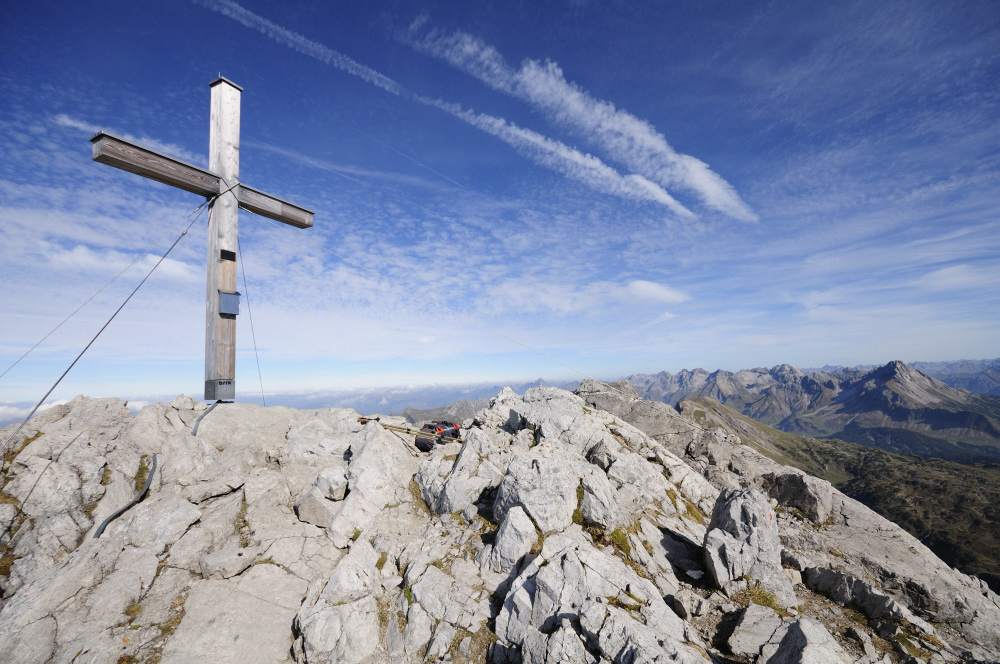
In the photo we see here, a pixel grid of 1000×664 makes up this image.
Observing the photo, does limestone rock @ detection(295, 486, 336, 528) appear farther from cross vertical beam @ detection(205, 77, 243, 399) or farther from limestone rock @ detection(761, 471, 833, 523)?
limestone rock @ detection(761, 471, 833, 523)

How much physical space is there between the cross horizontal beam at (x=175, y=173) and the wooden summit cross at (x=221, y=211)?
0.07ft

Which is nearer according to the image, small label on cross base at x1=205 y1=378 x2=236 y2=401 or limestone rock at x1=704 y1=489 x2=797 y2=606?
small label on cross base at x1=205 y1=378 x2=236 y2=401

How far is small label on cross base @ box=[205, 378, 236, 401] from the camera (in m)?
10.4

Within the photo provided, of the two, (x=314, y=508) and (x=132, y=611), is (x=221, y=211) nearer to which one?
(x=314, y=508)

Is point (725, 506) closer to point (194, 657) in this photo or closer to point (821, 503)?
point (821, 503)

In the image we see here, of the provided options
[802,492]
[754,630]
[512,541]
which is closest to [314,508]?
[512,541]

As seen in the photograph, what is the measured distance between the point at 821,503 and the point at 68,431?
34621 millimetres

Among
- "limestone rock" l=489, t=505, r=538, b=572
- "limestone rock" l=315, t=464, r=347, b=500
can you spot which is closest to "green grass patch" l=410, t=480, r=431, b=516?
"limestone rock" l=315, t=464, r=347, b=500

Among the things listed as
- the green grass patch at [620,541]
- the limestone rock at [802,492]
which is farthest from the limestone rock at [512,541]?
the limestone rock at [802,492]

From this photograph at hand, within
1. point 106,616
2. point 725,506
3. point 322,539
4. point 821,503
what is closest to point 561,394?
point 725,506

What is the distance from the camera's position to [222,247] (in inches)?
404

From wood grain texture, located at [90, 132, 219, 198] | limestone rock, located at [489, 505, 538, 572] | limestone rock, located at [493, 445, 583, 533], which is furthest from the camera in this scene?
limestone rock, located at [493, 445, 583, 533]

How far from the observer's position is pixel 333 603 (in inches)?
451

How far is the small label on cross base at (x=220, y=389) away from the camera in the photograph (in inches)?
408
